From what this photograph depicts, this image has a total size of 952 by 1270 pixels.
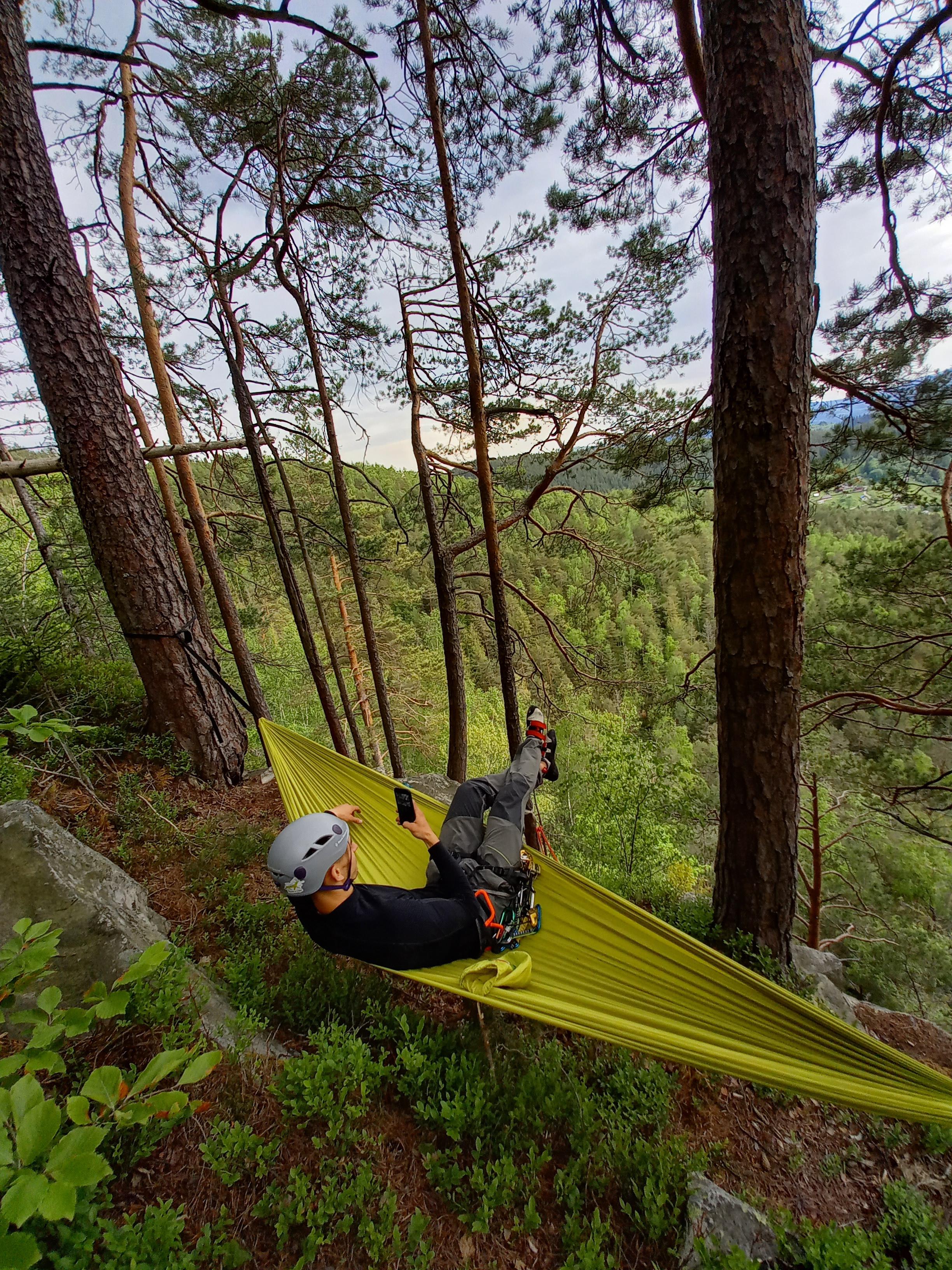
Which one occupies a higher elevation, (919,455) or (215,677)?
(919,455)

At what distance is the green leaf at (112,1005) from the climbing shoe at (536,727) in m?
2.20

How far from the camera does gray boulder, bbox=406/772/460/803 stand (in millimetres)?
4906

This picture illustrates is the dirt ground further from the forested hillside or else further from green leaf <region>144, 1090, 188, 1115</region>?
green leaf <region>144, 1090, 188, 1115</region>

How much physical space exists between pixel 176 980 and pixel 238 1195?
2.02 feet

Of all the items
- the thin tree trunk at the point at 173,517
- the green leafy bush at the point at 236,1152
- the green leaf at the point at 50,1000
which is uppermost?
the thin tree trunk at the point at 173,517

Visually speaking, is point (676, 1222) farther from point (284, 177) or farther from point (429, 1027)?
point (284, 177)

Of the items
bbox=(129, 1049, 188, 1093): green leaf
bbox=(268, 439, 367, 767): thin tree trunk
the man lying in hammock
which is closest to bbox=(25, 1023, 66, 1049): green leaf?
bbox=(129, 1049, 188, 1093): green leaf

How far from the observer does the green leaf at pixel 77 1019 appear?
683mm

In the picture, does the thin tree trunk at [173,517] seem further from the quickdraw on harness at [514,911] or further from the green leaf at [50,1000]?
the green leaf at [50,1000]

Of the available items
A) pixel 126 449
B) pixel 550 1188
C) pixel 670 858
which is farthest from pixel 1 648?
pixel 670 858

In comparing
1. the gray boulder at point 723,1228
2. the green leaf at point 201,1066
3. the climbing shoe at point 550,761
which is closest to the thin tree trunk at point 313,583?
the climbing shoe at point 550,761

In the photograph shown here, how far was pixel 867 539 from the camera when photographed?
18.2ft

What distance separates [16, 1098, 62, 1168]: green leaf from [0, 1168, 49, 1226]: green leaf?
17 millimetres

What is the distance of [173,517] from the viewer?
443 cm
